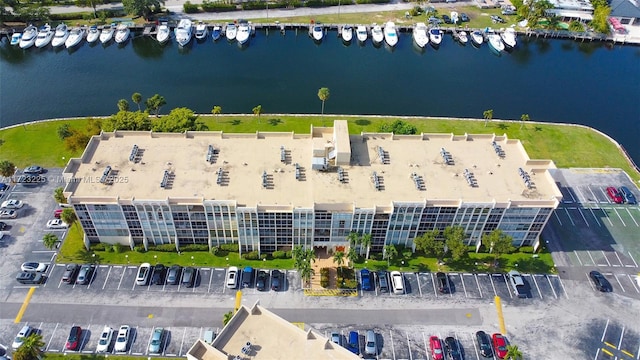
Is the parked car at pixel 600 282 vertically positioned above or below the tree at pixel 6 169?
below

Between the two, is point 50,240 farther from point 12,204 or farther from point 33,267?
point 12,204

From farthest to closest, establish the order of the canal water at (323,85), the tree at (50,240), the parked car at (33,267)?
the canal water at (323,85) < the tree at (50,240) < the parked car at (33,267)

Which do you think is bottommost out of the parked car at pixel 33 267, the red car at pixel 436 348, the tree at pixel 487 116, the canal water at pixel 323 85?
the red car at pixel 436 348

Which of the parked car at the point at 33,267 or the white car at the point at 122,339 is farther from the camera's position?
the parked car at the point at 33,267

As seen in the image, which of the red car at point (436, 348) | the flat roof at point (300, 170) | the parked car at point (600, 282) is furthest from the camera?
the parked car at point (600, 282)

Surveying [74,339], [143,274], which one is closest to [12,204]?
[143,274]

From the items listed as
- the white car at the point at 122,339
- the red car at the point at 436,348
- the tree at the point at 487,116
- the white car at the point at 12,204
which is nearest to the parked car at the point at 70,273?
the white car at the point at 122,339

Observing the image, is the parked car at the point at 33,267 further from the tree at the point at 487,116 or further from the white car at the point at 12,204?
the tree at the point at 487,116
